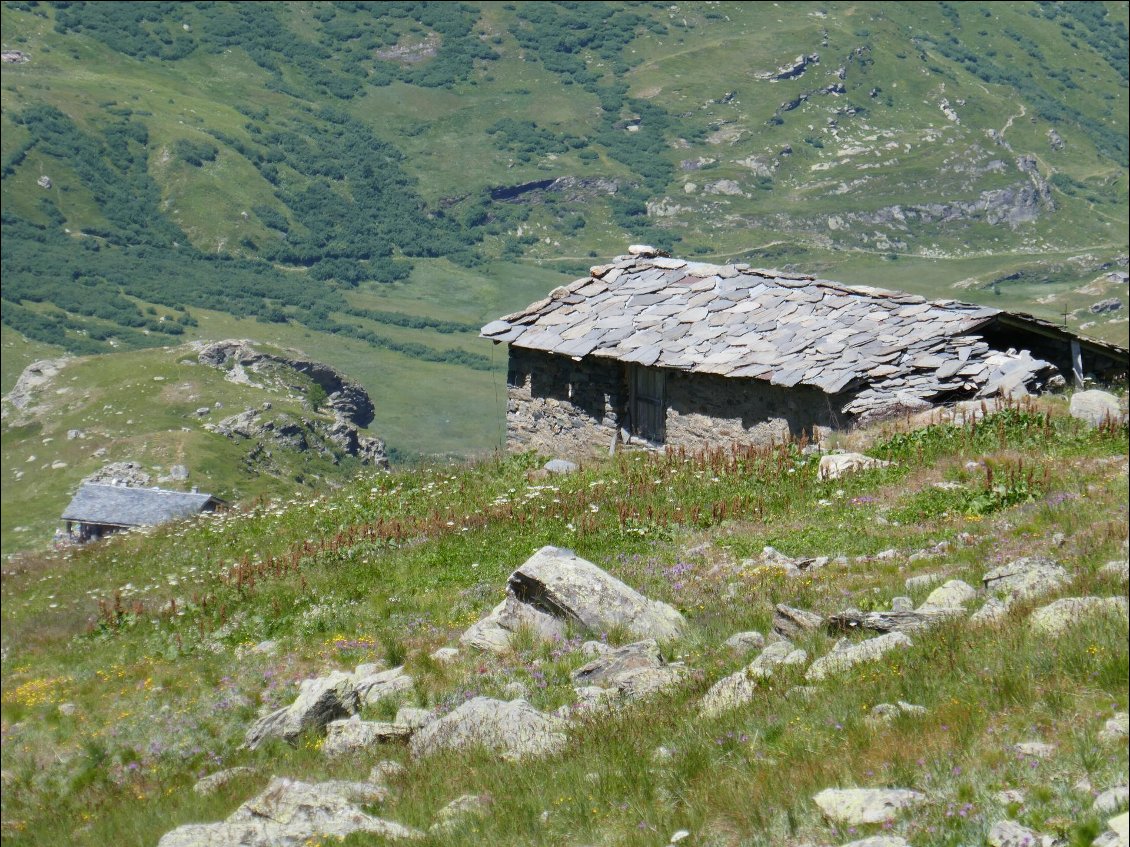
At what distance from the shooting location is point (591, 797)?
8.34 m

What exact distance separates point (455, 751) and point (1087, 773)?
4.54 m

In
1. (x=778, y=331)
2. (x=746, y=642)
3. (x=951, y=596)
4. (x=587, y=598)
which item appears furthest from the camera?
(x=778, y=331)

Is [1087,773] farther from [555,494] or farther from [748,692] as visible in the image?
[555,494]

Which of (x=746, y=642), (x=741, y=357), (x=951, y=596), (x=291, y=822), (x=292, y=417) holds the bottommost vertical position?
(x=292, y=417)

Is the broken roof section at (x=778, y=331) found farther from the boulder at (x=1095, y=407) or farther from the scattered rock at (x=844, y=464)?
the scattered rock at (x=844, y=464)

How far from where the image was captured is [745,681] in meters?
9.55

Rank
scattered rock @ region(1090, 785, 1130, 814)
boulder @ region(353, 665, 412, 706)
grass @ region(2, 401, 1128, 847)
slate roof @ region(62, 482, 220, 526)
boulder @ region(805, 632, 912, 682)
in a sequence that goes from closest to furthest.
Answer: scattered rock @ region(1090, 785, 1130, 814) < grass @ region(2, 401, 1128, 847) < boulder @ region(805, 632, 912, 682) < boulder @ region(353, 665, 412, 706) < slate roof @ region(62, 482, 220, 526)

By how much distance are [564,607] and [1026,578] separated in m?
4.37

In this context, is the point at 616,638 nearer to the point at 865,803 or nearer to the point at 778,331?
the point at 865,803

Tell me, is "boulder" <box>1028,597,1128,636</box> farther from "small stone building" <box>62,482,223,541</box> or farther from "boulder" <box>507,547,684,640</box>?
"small stone building" <box>62,482,223,541</box>

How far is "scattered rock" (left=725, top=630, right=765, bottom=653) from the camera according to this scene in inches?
428

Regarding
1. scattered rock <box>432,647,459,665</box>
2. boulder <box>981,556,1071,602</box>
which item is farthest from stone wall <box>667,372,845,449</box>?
boulder <box>981,556,1071,602</box>

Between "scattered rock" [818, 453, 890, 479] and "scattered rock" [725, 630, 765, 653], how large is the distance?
21.2 feet

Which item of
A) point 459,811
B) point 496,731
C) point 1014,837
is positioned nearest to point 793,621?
point 496,731
